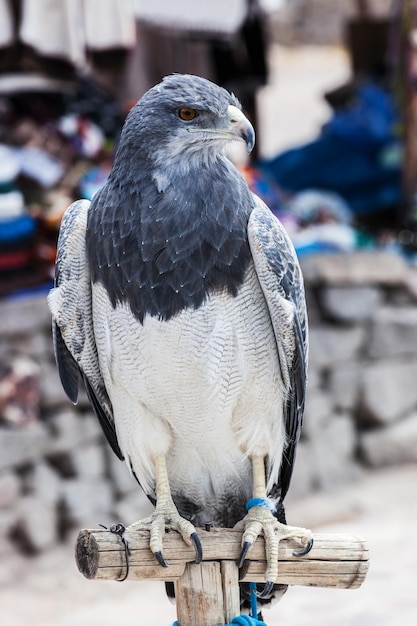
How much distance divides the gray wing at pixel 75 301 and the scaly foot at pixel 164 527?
389 millimetres

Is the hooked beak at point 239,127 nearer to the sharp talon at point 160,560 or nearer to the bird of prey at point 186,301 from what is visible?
the bird of prey at point 186,301

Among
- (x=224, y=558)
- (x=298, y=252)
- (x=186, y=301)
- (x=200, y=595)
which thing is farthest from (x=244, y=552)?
(x=298, y=252)

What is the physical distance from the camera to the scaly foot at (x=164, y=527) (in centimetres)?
254

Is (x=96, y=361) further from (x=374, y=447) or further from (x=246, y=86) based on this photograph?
(x=246, y=86)

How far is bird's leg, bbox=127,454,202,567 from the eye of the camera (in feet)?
8.37

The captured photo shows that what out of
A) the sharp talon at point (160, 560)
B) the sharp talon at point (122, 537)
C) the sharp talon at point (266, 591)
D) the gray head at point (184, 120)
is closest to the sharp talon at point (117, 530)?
the sharp talon at point (122, 537)

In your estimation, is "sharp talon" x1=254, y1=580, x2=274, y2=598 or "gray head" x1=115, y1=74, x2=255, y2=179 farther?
"sharp talon" x1=254, y1=580, x2=274, y2=598

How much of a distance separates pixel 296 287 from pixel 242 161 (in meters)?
4.38

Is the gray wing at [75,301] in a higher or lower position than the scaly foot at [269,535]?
higher

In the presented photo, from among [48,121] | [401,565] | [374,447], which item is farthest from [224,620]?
[374,447]

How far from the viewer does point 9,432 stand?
18.1 feet

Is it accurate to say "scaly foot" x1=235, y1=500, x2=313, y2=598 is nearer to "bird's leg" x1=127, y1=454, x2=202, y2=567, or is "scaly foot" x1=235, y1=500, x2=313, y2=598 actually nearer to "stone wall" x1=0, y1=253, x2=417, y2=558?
"bird's leg" x1=127, y1=454, x2=202, y2=567

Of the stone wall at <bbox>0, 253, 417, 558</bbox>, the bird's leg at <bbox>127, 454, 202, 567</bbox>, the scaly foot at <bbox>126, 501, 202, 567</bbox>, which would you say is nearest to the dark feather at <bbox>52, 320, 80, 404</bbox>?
the bird's leg at <bbox>127, 454, 202, 567</bbox>

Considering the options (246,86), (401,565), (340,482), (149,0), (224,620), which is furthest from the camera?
(246,86)
